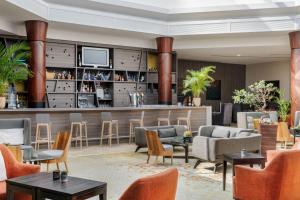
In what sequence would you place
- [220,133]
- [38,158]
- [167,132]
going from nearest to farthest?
[38,158], [220,133], [167,132]

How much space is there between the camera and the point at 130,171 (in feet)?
21.6

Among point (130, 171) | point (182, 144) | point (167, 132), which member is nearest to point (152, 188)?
point (130, 171)

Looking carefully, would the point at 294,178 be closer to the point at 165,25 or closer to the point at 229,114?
the point at 165,25

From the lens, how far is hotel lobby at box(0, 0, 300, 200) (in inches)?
259

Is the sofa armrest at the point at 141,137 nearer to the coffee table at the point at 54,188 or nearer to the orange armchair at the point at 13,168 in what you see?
the orange armchair at the point at 13,168

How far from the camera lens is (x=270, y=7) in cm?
1026

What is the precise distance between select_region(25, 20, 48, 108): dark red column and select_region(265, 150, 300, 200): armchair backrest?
7.12m

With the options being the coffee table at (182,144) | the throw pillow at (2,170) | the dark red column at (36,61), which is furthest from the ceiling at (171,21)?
the throw pillow at (2,170)

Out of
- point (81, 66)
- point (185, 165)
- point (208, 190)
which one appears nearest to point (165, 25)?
A: point (81, 66)

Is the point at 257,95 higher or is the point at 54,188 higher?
the point at 257,95

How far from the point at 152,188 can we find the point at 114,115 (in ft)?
24.9

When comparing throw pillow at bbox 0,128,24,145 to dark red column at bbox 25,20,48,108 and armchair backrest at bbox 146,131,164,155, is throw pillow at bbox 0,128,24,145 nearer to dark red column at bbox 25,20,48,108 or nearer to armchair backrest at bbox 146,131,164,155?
armchair backrest at bbox 146,131,164,155

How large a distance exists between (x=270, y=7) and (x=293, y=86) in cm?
252

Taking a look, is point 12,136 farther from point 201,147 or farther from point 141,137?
point 201,147
